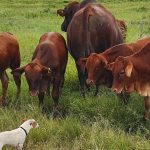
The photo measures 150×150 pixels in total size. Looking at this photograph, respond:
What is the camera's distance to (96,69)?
7.02 metres

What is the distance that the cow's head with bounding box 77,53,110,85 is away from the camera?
698 centimetres

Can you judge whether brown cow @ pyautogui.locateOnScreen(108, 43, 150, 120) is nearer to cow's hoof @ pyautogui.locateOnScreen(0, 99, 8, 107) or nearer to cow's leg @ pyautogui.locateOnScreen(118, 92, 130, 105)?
cow's leg @ pyautogui.locateOnScreen(118, 92, 130, 105)

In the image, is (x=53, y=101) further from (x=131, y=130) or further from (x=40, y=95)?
(x=131, y=130)

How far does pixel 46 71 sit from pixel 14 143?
5.63 feet

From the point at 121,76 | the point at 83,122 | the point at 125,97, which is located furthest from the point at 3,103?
the point at 121,76

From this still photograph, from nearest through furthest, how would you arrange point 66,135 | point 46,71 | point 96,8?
point 66,135 → point 46,71 → point 96,8

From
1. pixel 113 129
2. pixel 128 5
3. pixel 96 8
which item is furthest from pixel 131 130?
pixel 128 5

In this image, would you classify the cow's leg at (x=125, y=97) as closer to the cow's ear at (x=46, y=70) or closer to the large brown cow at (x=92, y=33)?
the large brown cow at (x=92, y=33)

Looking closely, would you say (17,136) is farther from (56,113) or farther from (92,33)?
(92,33)

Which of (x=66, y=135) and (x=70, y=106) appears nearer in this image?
(x=66, y=135)

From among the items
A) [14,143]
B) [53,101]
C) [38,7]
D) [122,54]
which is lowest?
[38,7]

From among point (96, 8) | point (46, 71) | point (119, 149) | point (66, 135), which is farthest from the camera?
point (96, 8)

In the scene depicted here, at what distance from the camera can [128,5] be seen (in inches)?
1161

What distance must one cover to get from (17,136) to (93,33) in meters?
3.10
